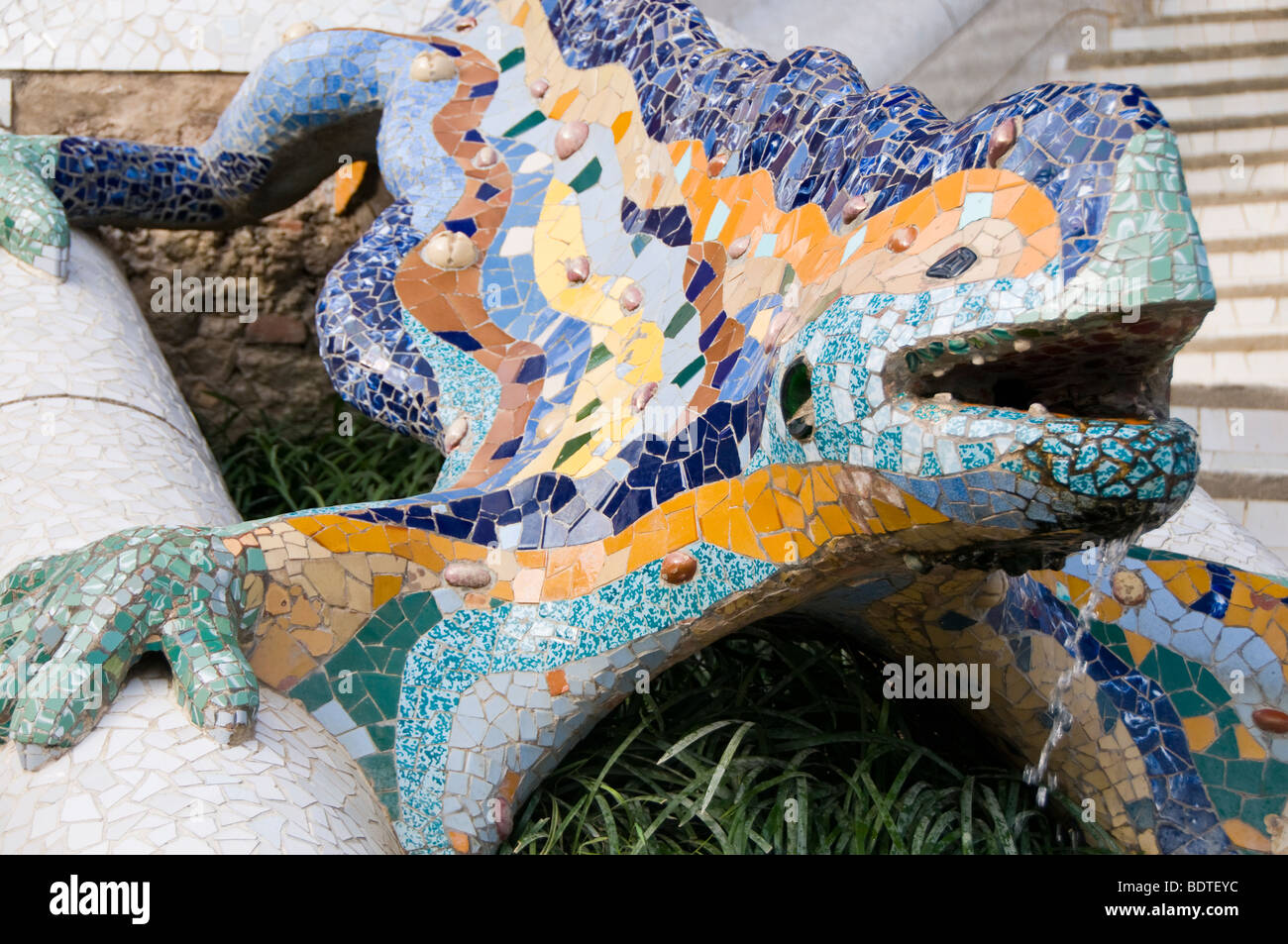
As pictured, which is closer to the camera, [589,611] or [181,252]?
[589,611]

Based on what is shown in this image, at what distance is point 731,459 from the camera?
2723 mm

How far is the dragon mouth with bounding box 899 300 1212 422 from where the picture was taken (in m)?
2.12

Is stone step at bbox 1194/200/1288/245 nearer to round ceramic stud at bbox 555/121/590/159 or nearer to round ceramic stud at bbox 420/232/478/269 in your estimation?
round ceramic stud at bbox 555/121/590/159

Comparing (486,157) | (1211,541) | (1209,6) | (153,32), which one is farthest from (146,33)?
(1209,6)

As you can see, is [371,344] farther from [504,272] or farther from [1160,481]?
[1160,481]

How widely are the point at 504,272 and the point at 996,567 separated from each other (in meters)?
1.59

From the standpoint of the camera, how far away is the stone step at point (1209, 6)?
251 inches

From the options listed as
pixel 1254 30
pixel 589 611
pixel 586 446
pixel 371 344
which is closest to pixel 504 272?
pixel 371 344

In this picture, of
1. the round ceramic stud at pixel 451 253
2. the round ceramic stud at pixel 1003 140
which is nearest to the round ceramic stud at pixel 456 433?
the round ceramic stud at pixel 451 253

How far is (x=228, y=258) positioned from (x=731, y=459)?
2691 millimetres

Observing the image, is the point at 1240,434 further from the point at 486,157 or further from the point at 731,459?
the point at 731,459

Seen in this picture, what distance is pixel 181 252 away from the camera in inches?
192

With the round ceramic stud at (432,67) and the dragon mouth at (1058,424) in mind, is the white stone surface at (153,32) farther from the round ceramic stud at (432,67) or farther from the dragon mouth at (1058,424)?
the dragon mouth at (1058,424)

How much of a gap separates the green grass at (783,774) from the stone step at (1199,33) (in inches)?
156
